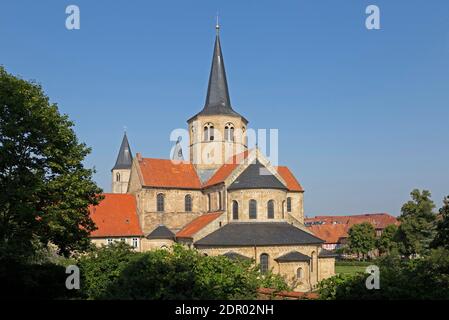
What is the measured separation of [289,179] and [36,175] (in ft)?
111

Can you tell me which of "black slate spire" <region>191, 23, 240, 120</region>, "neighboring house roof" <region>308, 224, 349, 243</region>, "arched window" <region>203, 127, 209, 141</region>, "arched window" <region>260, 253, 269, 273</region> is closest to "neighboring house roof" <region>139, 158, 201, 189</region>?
"arched window" <region>203, 127, 209, 141</region>

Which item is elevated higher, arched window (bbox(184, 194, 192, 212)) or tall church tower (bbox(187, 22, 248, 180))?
tall church tower (bbox(187, 22, 248, 180))

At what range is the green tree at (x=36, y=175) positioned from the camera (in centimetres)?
2395

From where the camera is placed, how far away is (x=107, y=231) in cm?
4769

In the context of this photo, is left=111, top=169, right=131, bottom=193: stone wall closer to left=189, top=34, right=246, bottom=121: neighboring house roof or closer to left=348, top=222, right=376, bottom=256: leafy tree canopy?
left=189, top=34, right=246, bottom=121: neighboring house roof

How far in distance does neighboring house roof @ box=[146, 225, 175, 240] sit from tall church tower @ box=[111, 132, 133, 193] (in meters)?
39.0

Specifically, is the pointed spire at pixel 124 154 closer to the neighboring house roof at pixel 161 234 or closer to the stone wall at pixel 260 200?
the neighboring house roof at pixel 161 234

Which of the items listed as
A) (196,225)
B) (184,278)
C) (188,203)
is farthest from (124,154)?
(184,278)

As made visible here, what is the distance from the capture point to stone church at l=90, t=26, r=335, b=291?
4031 cm

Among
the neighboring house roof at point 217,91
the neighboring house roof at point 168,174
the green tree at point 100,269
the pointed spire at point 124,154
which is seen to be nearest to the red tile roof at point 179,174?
the neighboring house roof at point 168,174

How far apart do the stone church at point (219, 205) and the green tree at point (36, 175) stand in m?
15.8
